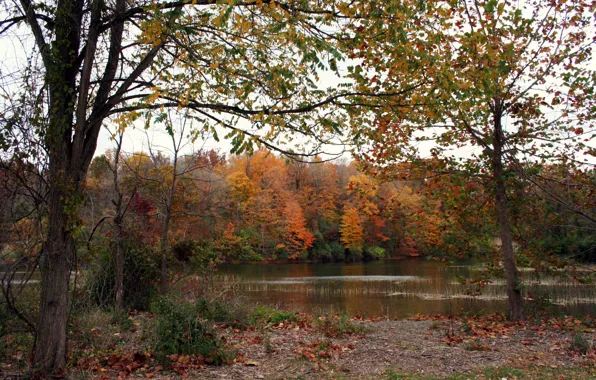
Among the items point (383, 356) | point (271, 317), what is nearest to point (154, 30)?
point (383, 356)

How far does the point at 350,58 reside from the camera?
592 cm

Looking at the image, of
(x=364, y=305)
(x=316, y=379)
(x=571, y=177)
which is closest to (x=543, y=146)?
(x=571, y=177)

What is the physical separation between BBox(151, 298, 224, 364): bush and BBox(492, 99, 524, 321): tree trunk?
21.2 feet

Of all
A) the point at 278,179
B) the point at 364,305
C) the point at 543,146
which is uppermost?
the point at 278,179

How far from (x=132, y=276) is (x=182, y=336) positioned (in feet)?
17.7

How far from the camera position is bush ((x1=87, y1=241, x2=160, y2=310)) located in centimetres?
1015

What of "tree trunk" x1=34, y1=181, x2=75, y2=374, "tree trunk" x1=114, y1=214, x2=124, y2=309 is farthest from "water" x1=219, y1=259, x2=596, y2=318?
"tree trunk" x1=34, y1=181, x2=75, y2=374

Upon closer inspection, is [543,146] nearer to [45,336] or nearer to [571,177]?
[571,177]

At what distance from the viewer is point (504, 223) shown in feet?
31.9

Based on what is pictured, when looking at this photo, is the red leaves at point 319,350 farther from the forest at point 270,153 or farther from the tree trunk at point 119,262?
the tree trunk at point 119,262

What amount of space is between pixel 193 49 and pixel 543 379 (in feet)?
18.1

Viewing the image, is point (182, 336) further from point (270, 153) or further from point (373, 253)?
point (373, 253)

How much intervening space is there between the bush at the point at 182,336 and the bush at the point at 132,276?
15.3ft

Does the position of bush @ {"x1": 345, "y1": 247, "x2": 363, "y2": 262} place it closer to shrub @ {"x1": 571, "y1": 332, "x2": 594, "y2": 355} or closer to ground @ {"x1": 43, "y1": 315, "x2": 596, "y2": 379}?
ground @ {"x1": 43, "y1": 315, "x2": 596, "y2": 379}
